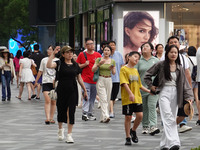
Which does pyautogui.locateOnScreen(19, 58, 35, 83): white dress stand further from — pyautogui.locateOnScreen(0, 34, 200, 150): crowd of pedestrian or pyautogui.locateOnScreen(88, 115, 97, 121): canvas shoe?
pyautogui.locateOnScreen(88, 115, 97, 121): canvas shoe

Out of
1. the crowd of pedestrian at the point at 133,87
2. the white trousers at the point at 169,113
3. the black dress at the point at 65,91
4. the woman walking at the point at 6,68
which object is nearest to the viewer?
the white trousers at the point at 169,113

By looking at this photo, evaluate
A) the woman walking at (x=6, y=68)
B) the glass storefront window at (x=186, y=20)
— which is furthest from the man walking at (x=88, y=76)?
the glass storefront window at (x=186, y=20)

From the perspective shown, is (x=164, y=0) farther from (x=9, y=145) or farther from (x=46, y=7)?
(x=46, y=7)

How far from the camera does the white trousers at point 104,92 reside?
14.5 meters

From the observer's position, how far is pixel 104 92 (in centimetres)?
1470

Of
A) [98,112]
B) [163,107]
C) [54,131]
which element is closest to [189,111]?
[163,107]

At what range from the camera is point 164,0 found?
76.9 feet

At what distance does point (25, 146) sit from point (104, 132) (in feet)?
7.88

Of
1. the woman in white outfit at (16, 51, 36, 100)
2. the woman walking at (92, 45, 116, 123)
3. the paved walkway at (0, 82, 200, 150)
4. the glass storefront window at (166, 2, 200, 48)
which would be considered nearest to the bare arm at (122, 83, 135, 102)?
the paved walkway at (0, 82, 200, 150)

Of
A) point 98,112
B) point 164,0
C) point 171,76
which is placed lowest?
point 98,112

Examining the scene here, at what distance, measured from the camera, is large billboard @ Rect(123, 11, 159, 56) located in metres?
23.6

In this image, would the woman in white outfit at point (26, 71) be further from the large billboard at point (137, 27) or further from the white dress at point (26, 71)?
the large billboard at point (137, 27)

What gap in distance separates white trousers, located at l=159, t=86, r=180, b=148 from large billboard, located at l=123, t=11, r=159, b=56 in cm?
1348

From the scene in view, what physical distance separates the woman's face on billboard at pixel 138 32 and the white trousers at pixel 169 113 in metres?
13.6
